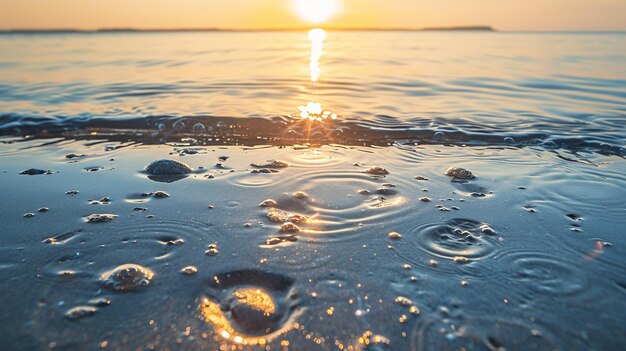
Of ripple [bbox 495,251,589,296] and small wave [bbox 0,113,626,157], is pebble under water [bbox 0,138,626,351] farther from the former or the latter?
small wave [bbox 0,113,626,157]

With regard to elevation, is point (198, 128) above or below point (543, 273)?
above

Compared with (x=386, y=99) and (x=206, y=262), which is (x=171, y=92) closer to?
(x=386, y=99)

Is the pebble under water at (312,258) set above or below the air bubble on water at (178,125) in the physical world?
below

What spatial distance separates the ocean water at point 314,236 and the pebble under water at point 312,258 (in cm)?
1

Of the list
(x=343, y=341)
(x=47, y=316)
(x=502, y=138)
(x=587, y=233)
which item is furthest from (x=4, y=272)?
(x=502, y=138)

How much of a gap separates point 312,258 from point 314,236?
1.05 feet

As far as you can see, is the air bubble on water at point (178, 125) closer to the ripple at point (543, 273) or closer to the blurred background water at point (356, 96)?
the blurred background water at point (356, 96)

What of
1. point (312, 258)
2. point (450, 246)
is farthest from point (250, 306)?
point (450, 246)

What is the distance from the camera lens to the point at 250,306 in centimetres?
200

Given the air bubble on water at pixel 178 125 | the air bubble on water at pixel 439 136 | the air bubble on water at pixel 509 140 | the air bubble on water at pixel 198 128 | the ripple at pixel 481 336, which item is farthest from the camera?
the air bubble on water at pixel 178 125

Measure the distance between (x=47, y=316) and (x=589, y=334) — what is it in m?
2.46

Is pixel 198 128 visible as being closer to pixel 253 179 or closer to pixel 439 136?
pixel 253 179

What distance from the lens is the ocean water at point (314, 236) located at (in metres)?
1.86

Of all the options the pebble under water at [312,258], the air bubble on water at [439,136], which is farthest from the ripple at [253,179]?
the air bubble on water at [439,136]
